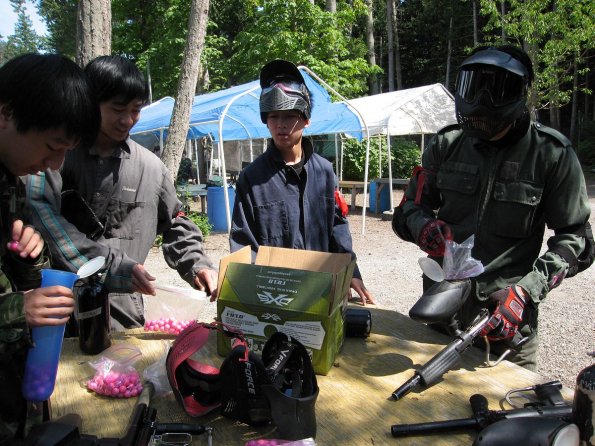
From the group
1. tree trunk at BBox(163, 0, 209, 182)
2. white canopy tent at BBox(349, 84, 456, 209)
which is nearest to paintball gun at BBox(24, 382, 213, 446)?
tree trunk at BBox(163, 0, 209, 182)

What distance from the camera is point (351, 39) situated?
2695 cm

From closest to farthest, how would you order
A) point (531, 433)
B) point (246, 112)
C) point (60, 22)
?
point (531, 433), point (246, 112), point (60, 22)

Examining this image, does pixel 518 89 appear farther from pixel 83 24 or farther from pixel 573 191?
pixel 83 24

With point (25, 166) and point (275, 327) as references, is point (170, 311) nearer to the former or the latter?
point (275, 327)

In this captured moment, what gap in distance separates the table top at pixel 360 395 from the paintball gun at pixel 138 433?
0.05 meters

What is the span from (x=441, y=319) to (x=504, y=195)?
2.70 feet

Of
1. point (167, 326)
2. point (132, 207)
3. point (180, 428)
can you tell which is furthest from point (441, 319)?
point (132, 207)

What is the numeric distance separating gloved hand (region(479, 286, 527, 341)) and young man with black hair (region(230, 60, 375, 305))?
820 millimetres

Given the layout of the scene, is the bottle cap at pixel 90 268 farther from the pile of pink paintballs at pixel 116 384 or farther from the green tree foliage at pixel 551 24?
the green tree foliage at pixel 551 24

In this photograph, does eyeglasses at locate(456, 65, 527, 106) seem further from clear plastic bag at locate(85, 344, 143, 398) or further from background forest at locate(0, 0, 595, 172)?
background forest at locate(0, 0, 595, 172)

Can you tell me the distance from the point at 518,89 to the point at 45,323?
2058 millimetres

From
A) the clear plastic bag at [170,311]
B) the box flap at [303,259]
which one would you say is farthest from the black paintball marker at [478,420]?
the clear plastic bag at [170,311]

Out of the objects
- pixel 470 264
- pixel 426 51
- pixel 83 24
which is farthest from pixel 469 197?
pixel 426 51

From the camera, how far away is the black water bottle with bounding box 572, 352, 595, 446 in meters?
1.13
